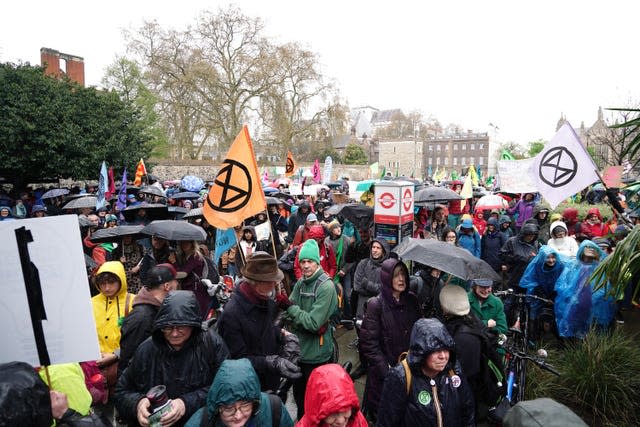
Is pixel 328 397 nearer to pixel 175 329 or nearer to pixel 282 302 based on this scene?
pixel 175 329

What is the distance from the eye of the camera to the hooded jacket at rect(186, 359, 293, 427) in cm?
194

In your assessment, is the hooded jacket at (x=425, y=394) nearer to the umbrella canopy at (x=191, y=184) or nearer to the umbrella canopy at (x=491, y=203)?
the umbrella canopy at (x=491, y=203)

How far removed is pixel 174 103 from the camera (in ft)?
111

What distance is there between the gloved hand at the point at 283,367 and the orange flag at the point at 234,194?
5.99ft

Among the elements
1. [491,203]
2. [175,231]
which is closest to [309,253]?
[175,231]

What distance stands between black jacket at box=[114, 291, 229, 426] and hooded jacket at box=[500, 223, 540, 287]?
503cm

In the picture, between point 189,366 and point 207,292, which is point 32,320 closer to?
point 189,366

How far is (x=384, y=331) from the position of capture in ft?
10.5

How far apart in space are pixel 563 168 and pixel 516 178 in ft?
11.9

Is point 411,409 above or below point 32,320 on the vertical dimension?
below

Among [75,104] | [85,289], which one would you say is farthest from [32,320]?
[75,104]

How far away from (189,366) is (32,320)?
84cm

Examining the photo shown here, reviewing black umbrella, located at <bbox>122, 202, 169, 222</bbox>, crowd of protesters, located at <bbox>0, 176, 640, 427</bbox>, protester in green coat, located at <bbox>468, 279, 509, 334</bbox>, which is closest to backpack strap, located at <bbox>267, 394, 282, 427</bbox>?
crowd of protesters, located at <bbox>0, 176, 640, 427</bbox>

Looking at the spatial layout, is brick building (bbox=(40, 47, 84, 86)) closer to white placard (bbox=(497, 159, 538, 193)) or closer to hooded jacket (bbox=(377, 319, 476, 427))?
white placard (bbox=(497, 159, 538, 193))
